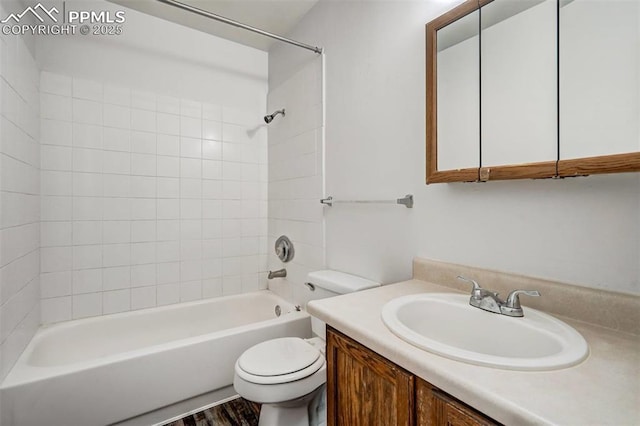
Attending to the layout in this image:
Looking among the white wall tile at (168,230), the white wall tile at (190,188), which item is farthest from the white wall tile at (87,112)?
the white wall tile at (168,230)

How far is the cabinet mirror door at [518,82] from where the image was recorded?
2.97 ft

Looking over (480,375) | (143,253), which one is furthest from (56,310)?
(480,375)

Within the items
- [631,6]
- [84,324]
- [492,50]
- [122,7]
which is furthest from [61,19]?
[631,6]

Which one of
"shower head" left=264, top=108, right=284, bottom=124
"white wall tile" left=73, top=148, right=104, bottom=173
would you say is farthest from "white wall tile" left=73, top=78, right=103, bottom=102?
"shower head" left=264, top=108, right=284, bottom=124

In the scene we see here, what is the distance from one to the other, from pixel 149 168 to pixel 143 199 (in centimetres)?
24

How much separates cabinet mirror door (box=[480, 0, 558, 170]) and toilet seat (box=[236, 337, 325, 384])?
3.68 feet

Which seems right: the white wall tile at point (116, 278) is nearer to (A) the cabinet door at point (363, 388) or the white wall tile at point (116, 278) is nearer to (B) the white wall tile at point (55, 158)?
(B) the white wall tile at point (55, 158)

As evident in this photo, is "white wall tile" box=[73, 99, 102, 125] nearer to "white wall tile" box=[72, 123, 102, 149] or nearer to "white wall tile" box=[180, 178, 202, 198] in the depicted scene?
"white wall tile" box=[72, 123, 102, 149]

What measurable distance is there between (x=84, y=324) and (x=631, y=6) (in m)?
2.95

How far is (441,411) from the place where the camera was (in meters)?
0.63

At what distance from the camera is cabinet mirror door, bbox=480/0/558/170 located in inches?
35.6

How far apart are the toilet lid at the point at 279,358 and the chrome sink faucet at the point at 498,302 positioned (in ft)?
2.73

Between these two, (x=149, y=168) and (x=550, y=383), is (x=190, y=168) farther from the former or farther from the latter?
(x=550, y=383)

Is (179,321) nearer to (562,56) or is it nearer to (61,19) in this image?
(61,19)
